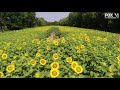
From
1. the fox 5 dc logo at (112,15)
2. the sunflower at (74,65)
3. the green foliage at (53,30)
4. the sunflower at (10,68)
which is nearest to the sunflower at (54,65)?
the sunflower at (74,65)

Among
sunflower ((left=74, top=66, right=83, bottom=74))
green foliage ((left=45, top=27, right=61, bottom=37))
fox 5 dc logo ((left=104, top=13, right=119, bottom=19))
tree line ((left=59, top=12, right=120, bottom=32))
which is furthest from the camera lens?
green foliage ((left=45, top=27, right=61, bottom=37))

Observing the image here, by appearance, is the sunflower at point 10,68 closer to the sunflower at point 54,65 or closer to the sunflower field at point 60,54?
the sunflower field at point 60,54

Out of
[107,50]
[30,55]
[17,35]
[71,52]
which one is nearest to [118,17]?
Answer: [107,50]

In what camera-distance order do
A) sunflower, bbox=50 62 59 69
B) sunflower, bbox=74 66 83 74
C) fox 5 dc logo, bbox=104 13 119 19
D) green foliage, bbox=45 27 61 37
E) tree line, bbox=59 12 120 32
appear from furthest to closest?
green foliage, bbox=45 27 61 37 < tree line, bbox=59 12 120 32 < fox 5 dc logo, bbox=104 13 119 19 < sunflower, bbox=50 62 59 69 < sunflower, bbox=74 66 83 74

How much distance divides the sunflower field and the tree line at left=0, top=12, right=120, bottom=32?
113mm

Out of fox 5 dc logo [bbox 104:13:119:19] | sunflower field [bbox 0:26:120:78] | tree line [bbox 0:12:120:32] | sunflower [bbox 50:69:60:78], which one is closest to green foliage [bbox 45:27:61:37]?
sunflower field [bbox 0:26:120:78]

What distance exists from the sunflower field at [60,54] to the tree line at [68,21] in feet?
0.37

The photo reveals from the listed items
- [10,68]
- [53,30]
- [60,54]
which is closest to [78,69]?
[60,54]

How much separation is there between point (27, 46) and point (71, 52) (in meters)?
0.91

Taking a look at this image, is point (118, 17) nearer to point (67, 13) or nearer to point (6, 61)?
point (67, 13)

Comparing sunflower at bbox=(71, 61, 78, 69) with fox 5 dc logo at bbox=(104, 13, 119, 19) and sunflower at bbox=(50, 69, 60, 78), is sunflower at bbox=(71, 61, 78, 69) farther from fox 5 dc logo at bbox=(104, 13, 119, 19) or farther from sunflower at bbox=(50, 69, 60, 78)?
fox 5 dc logo at bbox=(104, 13, 119, 19)

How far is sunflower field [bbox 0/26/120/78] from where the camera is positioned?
470cm

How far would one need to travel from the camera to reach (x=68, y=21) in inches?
231
